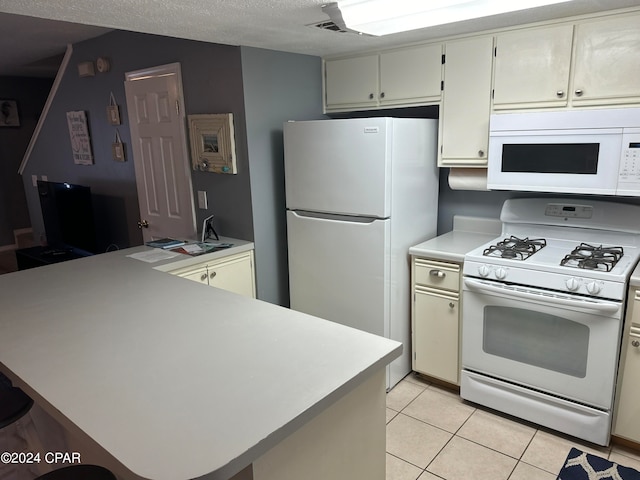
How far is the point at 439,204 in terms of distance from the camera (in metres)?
3.18

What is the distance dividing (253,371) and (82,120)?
3.77m

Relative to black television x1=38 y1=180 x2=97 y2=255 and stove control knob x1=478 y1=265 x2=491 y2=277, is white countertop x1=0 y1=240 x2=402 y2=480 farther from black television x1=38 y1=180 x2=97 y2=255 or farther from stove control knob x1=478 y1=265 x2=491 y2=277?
black television x1=38 y1=180 x2=97 y2=255

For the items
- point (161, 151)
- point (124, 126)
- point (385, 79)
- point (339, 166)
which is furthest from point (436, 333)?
point (124, 126)

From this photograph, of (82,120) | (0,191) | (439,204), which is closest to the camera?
(439,204)

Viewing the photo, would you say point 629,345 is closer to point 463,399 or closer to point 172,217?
point 463,399

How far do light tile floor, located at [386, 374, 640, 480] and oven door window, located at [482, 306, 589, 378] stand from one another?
38 cm

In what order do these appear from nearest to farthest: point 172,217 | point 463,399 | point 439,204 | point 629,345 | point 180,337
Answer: point 180,337 < point 629,345 < point 463,399 < point 439,204 < point 172,217

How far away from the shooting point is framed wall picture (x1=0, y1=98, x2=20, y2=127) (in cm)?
601

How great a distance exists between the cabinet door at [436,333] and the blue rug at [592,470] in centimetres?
71

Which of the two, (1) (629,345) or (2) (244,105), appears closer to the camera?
(1) (629,345)

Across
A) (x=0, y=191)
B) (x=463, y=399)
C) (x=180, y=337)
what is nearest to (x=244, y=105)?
(x=180, y=337)

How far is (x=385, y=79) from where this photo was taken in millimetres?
2910

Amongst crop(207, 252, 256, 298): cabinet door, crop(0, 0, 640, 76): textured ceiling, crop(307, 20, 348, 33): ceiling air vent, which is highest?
crop(0, 0, 640, 76): textured ceiling

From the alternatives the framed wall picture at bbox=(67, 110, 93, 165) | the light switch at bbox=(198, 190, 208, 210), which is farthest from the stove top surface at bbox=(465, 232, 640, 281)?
the framed wall picture at bbox=(67, 110, 93, 165)
